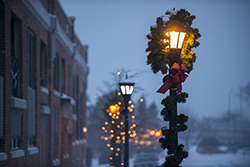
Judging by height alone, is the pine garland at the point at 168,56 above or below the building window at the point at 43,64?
below

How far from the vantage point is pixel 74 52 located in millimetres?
30453

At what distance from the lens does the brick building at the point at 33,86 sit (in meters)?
13.5

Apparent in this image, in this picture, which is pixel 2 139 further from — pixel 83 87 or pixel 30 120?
pixel 83 87

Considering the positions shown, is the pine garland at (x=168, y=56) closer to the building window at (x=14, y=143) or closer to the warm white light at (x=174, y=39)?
the warm white light at (x=174, y=39)

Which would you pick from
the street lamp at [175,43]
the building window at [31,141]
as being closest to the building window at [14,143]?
the building window at [31,141]

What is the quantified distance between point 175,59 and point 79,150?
2888 centimetres

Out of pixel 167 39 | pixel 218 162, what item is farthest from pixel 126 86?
pixel 218 162

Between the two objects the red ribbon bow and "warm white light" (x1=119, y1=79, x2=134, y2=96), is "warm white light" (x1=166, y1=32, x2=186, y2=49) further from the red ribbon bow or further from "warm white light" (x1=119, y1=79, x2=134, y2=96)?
"warm white light" (x1=119, y1=79, x2=134, y2=96)

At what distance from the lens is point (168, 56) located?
27.0 feet

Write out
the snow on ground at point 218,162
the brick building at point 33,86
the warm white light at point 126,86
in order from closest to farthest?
the warm white light at point 126,86
the brick building at point 33,86
the snow on ground at point 218,162

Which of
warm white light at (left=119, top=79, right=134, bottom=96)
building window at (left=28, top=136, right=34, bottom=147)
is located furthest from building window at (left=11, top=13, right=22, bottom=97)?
warm white light at (left=119, top=79, right=134, bottom=96)

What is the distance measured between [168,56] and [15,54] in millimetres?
8483

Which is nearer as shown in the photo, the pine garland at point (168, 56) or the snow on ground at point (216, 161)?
the pine garland at point (168, 56)

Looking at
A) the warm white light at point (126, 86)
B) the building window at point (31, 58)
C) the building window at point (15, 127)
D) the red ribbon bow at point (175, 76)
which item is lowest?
the building window at point (15, 127)
